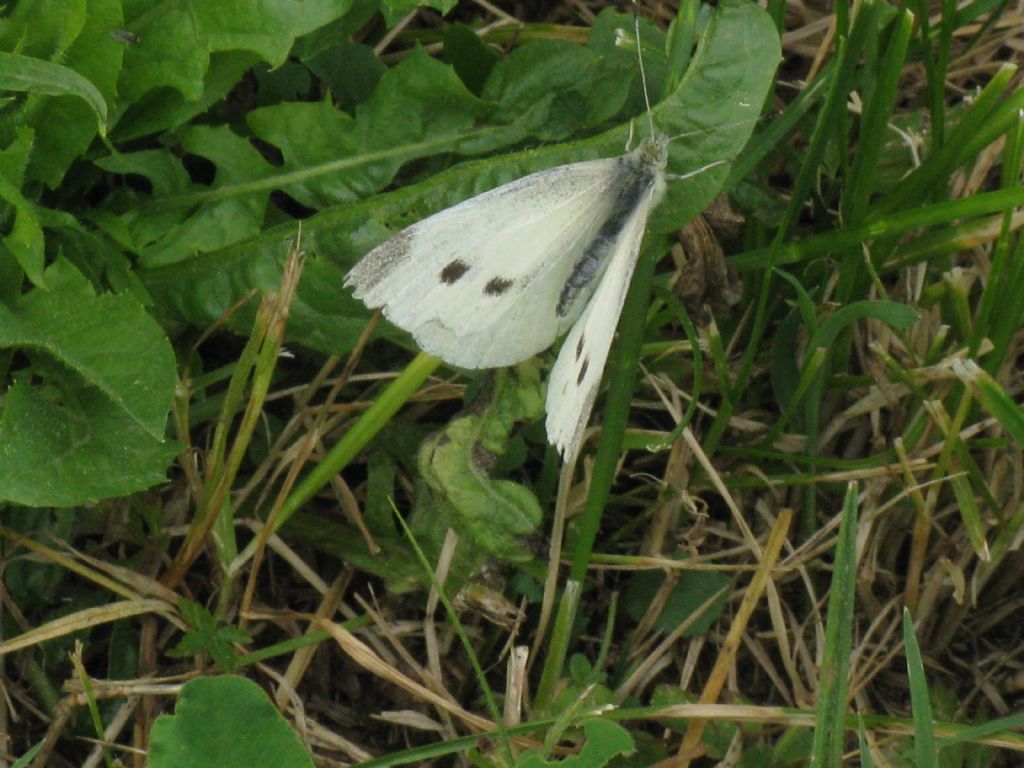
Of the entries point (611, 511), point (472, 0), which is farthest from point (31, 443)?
point (472, 0)

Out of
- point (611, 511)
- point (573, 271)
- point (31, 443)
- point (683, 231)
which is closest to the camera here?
point (31, 443)

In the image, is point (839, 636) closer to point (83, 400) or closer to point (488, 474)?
point (488, 474)

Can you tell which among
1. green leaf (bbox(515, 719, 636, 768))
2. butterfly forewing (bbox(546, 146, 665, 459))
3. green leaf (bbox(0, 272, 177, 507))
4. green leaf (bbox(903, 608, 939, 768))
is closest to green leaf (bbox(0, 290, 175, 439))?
green leaf (bbox(0, 272, 177, 507))

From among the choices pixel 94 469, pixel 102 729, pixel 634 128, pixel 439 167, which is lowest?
pixel 102 729

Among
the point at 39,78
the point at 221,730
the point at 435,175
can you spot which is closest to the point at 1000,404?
the point at 435,175

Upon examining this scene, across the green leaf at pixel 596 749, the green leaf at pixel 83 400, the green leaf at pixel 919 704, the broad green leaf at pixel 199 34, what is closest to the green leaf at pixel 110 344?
the green leaf at pixel 83 400

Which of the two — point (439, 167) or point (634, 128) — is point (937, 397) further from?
point (439, 167)

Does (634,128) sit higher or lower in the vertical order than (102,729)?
higher
